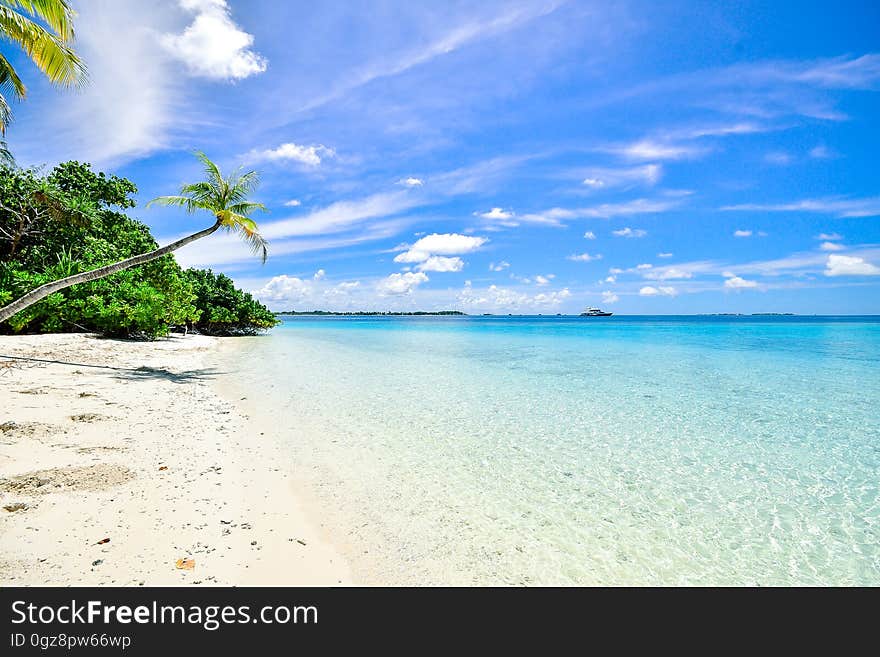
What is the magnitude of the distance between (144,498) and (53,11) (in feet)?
31.9

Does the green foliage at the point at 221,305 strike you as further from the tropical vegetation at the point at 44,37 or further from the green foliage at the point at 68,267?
the tropical vegetation at the point at 44,37

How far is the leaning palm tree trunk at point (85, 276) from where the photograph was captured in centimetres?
670

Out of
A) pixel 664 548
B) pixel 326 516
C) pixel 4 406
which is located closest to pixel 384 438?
pixel 326 516

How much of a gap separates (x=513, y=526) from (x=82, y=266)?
22256 millimetres

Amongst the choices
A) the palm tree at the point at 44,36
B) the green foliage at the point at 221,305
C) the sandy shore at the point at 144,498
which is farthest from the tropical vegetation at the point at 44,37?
the green foliage at the point at 221,305

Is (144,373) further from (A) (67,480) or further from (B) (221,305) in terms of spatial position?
(B) (221,305)

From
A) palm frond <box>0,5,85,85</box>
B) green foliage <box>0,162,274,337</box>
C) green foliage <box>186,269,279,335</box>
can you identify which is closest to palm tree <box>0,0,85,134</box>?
palm frond <box>0,5,85,85</box>

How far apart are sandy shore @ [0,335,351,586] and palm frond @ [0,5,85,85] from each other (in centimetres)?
683

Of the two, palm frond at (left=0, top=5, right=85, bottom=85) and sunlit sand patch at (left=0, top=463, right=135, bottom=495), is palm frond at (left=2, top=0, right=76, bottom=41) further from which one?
sunlit sand patch at (left=0, top=463, right=135, bottom=495)

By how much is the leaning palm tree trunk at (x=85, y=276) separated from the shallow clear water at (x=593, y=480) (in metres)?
4.30

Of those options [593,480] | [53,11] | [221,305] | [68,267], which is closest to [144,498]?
[593,480]

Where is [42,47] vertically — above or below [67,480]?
above

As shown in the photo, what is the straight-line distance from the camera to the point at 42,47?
820 cm

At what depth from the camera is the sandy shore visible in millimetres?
2990
